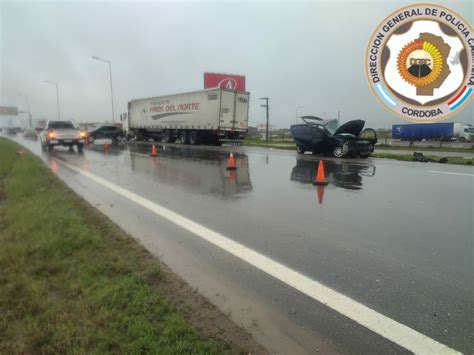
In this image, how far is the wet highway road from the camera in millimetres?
2715

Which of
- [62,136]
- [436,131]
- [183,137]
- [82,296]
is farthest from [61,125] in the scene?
[436,131]

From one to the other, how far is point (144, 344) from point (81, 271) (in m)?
1.58

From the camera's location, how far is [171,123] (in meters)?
28.4

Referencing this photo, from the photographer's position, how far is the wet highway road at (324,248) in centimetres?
271

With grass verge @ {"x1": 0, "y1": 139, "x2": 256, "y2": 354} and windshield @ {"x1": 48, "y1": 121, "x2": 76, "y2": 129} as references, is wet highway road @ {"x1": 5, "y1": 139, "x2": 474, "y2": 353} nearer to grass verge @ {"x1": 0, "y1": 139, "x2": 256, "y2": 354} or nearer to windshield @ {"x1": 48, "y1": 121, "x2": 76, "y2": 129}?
grass verge @ {"x1": 0, "y1": 139, "x2": 256, "y2": 354}

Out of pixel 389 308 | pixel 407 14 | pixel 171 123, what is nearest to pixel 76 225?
pixel 389 308

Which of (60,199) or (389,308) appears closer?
(389,308)

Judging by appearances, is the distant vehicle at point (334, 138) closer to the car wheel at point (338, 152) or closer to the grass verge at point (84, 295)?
the car wheel at point (338, 152)

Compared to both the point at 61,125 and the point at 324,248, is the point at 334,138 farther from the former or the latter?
the point at 61,125

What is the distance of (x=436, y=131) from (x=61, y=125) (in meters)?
44.7

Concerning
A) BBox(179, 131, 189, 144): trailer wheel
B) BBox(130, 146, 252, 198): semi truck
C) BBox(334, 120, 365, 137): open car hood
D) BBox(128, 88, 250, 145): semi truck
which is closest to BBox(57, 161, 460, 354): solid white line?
BBox(130, 146, 252, 198): semi truck

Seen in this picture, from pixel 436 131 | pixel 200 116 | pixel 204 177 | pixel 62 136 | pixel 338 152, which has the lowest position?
pixel 204 177

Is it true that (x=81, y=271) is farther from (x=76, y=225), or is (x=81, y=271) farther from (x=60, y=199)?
(x=60, y=199)

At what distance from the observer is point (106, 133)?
97.0 ft
